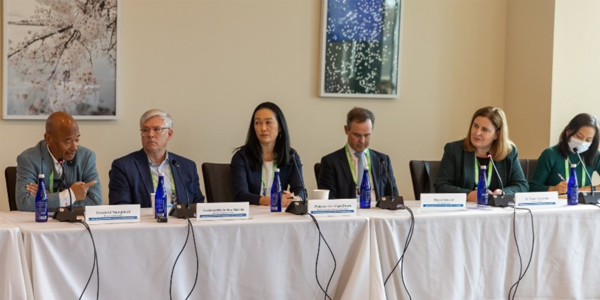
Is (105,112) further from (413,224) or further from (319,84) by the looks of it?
(413,224)

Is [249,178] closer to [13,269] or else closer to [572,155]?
[13,269]

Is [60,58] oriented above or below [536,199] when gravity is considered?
above

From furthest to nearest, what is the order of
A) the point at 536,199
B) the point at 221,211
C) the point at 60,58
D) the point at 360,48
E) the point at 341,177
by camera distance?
1. the point at 360,48
2. the point at 60,58
3. the point at 341,177
4. the point at 536,199
5. the point at 221,211

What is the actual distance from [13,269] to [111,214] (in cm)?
44

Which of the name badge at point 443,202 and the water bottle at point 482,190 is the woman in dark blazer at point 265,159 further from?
the water bottle at point 482,190

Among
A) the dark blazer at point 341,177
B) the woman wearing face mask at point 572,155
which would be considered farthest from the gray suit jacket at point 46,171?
the woman wearing face mask at point 572,155

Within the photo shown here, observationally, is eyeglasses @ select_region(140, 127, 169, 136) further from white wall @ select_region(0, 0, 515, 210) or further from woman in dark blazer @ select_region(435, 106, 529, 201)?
woman in dark blazer @ select_region(435, 106, 529, 201)

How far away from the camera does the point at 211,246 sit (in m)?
3.04

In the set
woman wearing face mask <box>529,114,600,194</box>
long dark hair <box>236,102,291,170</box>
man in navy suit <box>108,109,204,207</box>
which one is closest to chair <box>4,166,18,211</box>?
man in navy suit <box>108,109,204,207</box>

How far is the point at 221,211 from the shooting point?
315 centimetres

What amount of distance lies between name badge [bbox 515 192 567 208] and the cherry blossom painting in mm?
2544

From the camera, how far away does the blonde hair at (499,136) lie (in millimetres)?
4223

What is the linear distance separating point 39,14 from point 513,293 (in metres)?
3.13

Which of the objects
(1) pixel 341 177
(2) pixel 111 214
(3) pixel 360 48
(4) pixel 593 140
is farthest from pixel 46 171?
(4) pixel 593 140
